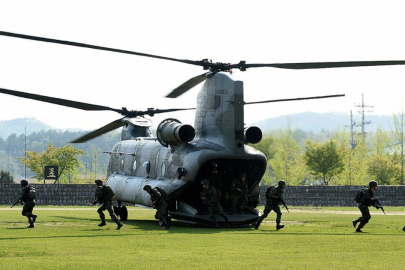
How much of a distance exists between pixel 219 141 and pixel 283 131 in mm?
70188

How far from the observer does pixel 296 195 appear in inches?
1907

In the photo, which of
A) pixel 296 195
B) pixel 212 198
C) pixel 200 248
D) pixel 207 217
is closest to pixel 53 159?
pixel 296 195

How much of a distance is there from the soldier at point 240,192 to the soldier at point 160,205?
A: 105 inches

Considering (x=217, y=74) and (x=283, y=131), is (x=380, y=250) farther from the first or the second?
(x=283, y=131)

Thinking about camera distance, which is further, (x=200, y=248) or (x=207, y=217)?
(x=207, y=217)

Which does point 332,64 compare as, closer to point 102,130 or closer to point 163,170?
point 163,170

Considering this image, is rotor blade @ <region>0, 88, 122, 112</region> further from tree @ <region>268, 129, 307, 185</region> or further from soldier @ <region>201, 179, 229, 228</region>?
tree @ <region>268, 129, 307, 185</region>

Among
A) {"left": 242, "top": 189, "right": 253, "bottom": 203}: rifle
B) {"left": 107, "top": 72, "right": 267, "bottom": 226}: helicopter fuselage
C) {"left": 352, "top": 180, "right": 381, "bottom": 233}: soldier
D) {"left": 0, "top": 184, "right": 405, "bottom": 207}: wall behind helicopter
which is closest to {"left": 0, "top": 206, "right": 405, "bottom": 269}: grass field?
{"left": 352, "top": 180, "right": 381, "bottom": 233}: soldier

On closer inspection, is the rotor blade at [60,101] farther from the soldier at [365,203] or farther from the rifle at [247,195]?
the soldier at [365,203]

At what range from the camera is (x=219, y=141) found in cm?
2523

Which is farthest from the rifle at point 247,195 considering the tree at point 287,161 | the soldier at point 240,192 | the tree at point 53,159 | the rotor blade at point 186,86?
the tree at point 287,161

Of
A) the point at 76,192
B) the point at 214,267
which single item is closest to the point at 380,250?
the point at 214,267

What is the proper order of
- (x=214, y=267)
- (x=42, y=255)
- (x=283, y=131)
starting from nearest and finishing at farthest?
1. (x=214, y=267)
2. (x=42, y=255)
3. (x=283, y=131)

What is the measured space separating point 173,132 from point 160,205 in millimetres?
2949
